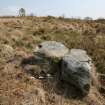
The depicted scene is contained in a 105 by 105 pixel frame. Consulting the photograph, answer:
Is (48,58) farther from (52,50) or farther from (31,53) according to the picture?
(31,53)

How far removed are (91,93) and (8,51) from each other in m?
3.14

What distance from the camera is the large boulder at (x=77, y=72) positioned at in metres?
8.19

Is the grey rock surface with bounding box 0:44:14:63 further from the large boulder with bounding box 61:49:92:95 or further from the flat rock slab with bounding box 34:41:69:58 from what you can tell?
the large boulder with bounding box 61:49:92:95

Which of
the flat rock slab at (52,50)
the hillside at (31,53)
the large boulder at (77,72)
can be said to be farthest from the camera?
the flat rock slab at (52,50)

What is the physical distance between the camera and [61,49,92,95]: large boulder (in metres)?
8.19

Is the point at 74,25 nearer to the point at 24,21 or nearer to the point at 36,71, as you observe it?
the point at 24,21

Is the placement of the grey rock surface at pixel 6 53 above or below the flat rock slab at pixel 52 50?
below

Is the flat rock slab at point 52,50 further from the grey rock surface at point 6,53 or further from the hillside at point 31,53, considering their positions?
the grey rock surface at point 6,53

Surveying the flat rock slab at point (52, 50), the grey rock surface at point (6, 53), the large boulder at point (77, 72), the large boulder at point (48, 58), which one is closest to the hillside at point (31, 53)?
the grey rock surface at point (6, 53)

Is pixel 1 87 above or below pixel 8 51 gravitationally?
below

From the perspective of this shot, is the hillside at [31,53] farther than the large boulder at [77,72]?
No

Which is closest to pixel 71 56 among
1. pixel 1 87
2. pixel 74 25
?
pixel 1 87

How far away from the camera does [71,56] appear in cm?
877

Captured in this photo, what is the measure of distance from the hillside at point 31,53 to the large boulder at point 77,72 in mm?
312
